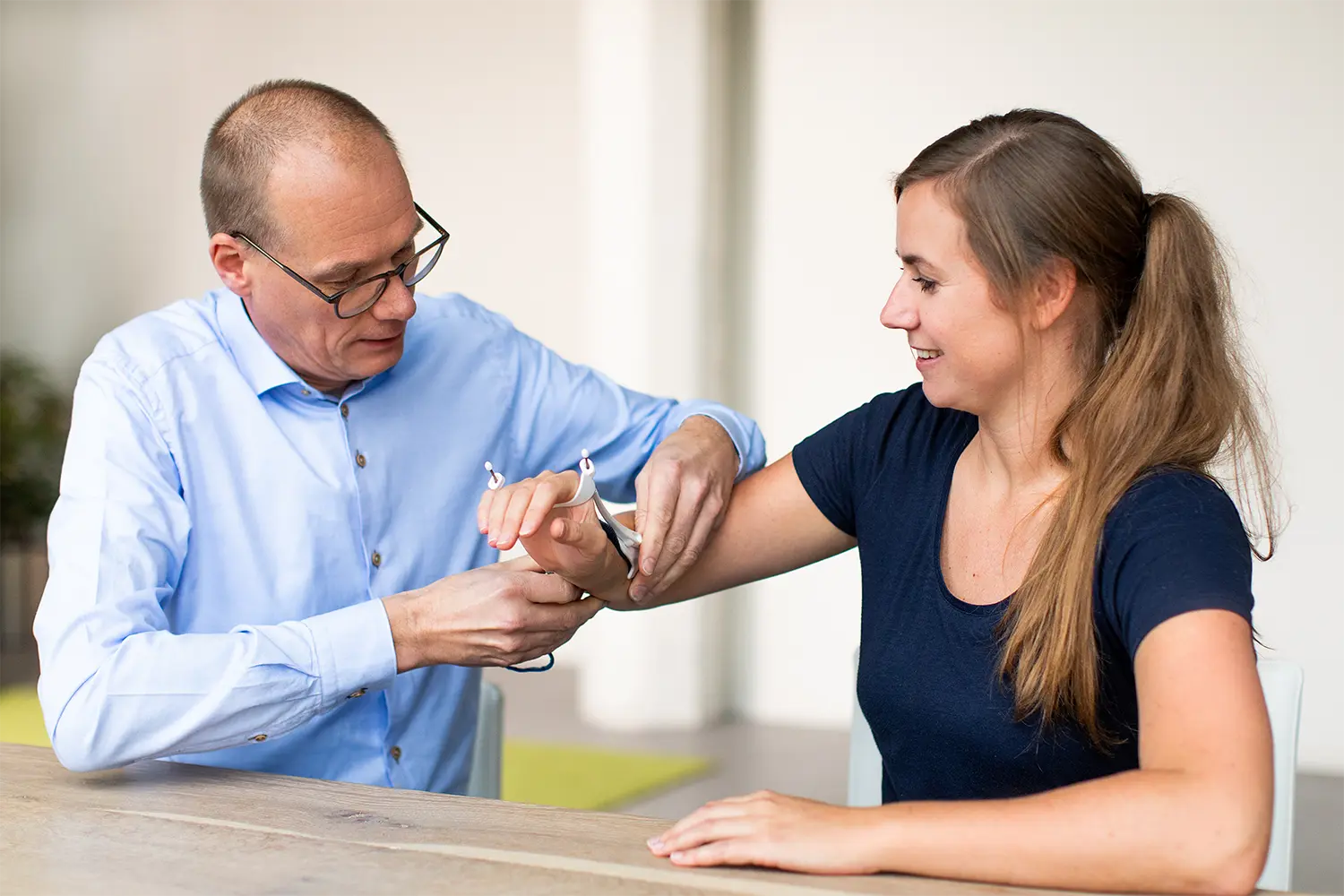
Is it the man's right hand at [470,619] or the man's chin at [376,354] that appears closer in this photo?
the man's right hand at [470,619]

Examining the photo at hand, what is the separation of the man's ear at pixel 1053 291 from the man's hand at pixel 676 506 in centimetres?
56

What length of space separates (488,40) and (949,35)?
235cm

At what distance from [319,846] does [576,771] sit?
10.7 ft

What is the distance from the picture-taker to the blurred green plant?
6.48 metres

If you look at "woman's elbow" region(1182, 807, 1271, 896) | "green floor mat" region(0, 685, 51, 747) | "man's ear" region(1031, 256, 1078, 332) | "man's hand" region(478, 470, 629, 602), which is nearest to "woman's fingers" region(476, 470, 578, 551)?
"man's hand" region(478, 470, 629, 602)

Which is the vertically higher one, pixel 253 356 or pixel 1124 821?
pixel 253 356

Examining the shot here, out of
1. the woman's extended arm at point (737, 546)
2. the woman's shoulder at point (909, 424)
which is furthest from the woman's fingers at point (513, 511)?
the woman's shoulder at point (909, 424)

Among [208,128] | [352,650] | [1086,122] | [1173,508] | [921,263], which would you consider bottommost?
[352,650]

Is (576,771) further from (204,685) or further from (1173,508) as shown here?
(1173,508)

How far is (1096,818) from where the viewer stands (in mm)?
→ 1155

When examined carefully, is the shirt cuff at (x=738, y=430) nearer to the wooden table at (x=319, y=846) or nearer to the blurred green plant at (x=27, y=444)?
the wooden table at (x=319, y=846)

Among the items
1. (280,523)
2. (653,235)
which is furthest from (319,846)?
(653,235)

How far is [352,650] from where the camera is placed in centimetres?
164

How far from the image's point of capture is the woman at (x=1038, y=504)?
1.28 metres
